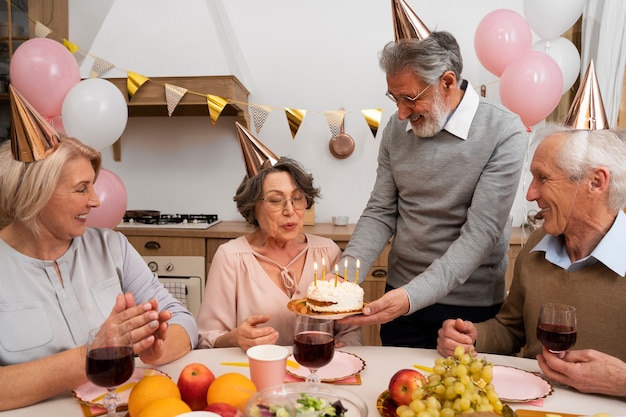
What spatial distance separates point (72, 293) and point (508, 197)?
1.53 meters

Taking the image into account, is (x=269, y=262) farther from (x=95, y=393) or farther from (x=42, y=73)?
(x=42, y=73)

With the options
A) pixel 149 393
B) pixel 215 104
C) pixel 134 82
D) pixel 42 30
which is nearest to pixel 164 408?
pixel 149 393

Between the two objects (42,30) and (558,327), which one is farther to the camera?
(42,30)

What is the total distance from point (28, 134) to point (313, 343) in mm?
1067

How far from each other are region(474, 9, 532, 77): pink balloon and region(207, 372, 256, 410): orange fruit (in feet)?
9.19

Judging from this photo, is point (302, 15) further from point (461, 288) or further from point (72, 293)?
point (72, 293)

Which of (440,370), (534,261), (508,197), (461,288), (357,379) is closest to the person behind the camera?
(440,370)

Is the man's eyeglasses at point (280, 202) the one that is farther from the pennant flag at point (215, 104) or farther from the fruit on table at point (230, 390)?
the pennant flag at point (215, 104)

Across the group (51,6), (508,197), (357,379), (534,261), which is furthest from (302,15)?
(357,379)

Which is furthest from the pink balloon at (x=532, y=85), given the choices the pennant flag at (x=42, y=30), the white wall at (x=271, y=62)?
the pennant flag at (x=42, y=30)

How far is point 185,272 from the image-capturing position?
376 centimetres

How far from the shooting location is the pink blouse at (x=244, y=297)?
200 centimetres

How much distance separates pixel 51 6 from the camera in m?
4.11

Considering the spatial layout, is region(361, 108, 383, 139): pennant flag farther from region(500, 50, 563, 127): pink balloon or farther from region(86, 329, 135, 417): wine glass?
region(86, 329, 135, 417): wine glass
